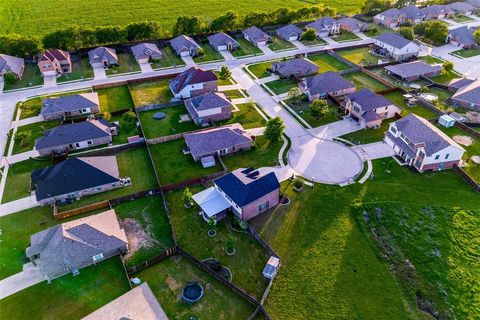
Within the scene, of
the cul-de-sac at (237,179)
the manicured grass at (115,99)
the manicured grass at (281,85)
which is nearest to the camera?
the cul-de-sac at (237,179)

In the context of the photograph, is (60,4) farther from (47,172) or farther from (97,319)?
(97,319)

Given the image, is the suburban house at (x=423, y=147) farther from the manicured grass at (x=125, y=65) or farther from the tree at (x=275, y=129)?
the manicured grass at (x=125, y=65)

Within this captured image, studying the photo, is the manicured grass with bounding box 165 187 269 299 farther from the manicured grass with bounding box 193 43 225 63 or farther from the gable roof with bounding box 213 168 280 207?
the manicured grass with bounding box 193 43 225 63

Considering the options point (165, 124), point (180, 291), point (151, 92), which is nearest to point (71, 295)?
point (180, 291)

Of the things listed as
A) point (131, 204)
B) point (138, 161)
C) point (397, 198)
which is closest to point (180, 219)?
point (131, 204)

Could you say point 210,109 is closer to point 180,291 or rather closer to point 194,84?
A: point 194,84

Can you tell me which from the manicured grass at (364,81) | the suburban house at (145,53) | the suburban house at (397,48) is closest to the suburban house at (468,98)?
the manicured grass at (364,81)

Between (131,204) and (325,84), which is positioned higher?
(325,84)
